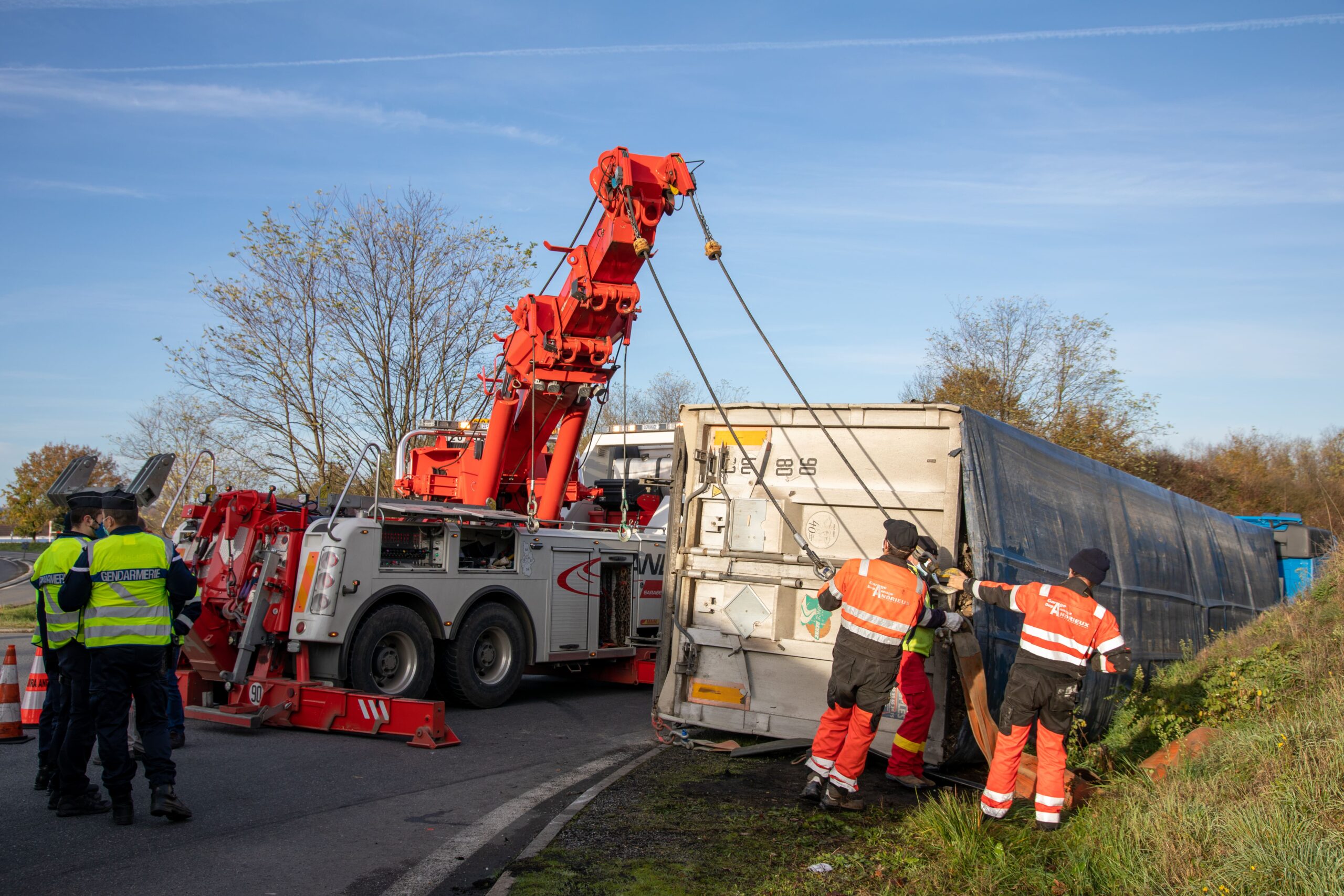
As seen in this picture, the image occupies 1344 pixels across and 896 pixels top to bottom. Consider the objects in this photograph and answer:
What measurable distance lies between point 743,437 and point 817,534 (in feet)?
3.31

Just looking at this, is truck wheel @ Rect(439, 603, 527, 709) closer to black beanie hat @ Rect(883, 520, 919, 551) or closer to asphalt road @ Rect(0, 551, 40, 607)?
black beanie hat @ Rect(883, 520, 919, 551)

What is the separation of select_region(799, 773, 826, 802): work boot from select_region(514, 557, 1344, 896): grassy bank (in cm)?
10

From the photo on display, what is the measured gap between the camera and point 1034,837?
508 cm

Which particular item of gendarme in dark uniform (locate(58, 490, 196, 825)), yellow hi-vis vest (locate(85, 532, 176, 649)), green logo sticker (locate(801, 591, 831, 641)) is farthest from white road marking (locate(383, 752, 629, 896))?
yellow hi-vis vest (locate(85, 532, 176, 649))

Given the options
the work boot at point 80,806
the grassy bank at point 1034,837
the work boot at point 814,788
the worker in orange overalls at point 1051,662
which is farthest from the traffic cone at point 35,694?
the worker in orange overalls at point 1051,662

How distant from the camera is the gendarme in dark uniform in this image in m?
5.58

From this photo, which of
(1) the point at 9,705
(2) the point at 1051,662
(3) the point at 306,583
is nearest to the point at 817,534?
(2) the point at 1051,662

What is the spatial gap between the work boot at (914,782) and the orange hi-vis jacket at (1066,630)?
1296 mm

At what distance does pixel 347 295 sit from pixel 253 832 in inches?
692

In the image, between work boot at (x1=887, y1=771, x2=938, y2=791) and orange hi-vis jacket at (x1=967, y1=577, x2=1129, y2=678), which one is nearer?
orange hi-vis jacket at (x1=967, y1=577, x2=1129, y2=678)

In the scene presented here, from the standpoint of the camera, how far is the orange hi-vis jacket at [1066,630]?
5773 millimetres

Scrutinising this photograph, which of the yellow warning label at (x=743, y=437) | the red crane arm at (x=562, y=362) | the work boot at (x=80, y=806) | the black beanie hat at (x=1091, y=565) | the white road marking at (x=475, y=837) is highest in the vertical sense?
the red crane arm at (x=562, y=362)

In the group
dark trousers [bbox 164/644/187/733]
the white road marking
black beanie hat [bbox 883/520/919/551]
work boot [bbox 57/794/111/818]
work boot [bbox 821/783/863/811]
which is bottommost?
the white road marking

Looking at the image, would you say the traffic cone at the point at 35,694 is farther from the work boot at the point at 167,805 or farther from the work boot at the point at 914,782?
the work boot at the point at 914,782
